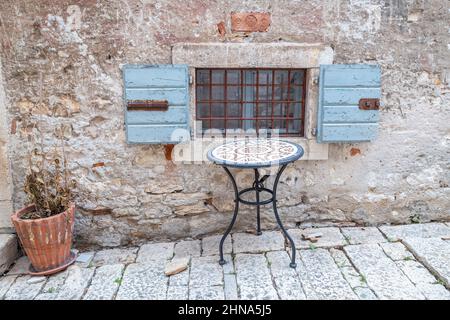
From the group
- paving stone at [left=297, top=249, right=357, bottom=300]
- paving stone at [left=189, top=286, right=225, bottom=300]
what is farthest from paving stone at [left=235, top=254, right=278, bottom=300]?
paving stone at [left=297, top=249, right=357, bottom=300]

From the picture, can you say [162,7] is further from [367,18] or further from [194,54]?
[367,18]

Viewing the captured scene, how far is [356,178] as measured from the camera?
12.2 ft

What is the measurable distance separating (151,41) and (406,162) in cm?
247

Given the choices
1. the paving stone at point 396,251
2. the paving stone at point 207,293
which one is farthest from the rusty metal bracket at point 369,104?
the paving stone at point 207,293

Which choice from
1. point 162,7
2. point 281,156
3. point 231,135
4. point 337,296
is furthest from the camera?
point 231,135

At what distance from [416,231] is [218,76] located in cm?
224

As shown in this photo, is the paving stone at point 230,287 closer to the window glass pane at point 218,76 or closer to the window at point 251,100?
the window at point 251,100

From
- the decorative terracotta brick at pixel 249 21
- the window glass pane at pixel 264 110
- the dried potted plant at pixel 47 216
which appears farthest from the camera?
the window glass pane at pixel 264 110

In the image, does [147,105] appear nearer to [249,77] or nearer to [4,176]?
[249,77]

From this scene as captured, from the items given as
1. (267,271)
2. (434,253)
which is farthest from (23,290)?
(434,253)

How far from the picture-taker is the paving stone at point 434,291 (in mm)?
2725

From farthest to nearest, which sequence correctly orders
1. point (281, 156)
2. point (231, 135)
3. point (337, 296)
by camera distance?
point (231, 135), point (281, 156), point (337, 296)

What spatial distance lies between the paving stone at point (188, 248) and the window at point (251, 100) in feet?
3.28
